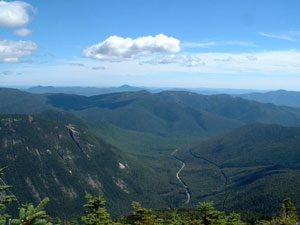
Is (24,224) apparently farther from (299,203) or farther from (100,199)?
(299,203)

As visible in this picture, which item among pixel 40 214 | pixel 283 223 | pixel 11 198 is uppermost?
pixel 40 214

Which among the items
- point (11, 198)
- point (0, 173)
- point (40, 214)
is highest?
point (0, 173)

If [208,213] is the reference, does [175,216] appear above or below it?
below

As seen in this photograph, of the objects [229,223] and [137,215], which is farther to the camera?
[229,223]

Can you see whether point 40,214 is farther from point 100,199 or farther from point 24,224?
point 100,199

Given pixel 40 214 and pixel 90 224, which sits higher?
pixel 40 214

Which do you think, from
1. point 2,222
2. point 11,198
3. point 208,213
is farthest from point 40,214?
point 208,213

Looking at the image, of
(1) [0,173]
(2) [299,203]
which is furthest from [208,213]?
(2) [299,203]

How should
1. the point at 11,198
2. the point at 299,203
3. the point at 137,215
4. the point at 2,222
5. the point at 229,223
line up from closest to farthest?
the point at 2,222 < the point at 11,198 < the point at 137,215 < the point at 229,223 < the point at 299,203

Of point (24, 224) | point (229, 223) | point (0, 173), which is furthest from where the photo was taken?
point (229, 223)
